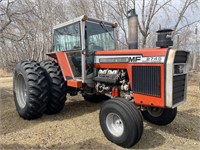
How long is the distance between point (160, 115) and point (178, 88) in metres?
1.03

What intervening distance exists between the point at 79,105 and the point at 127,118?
3.08 metres

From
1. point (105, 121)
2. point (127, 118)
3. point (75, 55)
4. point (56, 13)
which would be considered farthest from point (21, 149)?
point (56, 13)

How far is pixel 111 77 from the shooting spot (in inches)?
178

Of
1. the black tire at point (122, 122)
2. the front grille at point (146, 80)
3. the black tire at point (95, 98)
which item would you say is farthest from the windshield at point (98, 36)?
the black tire at point (95, 98)

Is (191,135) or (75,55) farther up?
(75,55)

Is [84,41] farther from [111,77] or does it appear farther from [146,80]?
[146,80]

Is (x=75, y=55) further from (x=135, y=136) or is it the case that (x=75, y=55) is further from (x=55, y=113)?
(x=135, y=136)

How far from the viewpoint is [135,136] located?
11.6 ft

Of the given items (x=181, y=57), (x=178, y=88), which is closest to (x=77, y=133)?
(x=178, y=88)

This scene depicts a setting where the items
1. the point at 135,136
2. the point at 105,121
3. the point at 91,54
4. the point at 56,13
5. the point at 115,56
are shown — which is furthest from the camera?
the point at 56,13

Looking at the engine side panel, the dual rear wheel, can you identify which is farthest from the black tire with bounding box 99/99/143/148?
the dual rear wheel

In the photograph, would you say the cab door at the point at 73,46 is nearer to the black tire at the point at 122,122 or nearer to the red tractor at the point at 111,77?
the red tractor at the point at 111,77

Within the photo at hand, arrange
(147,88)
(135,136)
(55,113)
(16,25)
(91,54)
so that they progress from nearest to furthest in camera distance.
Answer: (135,136)
(147,88)
(91,54)
(55,113)
(16,25)

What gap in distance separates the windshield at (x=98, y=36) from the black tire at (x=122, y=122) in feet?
5.42
